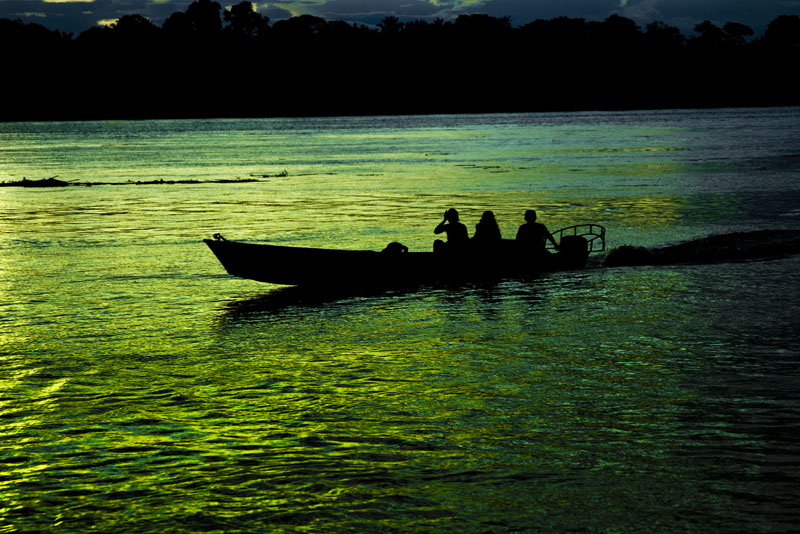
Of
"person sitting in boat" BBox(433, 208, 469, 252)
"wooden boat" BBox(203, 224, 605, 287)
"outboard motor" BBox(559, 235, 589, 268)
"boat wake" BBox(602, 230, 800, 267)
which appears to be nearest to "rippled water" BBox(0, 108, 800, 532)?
"outboard motor" BBox(559, 235, 589, 268)

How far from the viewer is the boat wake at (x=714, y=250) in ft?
85.8

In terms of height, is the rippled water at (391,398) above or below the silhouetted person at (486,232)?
below

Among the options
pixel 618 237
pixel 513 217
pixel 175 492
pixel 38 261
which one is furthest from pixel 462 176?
pixel 175 492

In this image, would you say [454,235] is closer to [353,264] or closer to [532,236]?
[532,236]

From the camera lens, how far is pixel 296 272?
22.6 metres

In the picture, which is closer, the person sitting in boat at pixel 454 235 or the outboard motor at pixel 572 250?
the person sitting in boat at pixel 454 235

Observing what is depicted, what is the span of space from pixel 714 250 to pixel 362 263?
1149cm

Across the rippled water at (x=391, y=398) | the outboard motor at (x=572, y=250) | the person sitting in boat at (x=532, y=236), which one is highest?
the person sitting in boat at (x=532, y=236)

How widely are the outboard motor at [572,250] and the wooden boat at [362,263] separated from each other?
1062mm

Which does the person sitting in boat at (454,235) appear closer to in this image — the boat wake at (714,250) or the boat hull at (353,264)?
the boat hull at (353,264)

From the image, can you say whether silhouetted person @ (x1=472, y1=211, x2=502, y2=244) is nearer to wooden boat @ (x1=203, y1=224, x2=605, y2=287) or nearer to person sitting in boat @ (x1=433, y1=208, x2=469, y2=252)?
wooden boat @ (x1=203, y1=224, x2=605, y2=287)

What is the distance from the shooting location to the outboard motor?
81.9ft

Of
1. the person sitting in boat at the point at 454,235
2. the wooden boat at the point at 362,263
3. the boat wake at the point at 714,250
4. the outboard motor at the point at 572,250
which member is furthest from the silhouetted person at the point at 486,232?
the boat wake at the point at 714,250

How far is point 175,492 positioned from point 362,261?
42.6 ft
